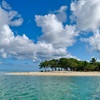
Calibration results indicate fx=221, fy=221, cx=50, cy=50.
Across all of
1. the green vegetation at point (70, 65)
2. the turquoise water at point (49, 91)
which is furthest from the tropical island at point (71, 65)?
the turquoise water at point (49, 91)

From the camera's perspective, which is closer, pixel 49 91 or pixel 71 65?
pixel 49 91

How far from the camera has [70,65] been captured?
5408 inches

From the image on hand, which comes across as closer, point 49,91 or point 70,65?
point 49,91

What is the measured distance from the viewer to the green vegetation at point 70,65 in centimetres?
13875

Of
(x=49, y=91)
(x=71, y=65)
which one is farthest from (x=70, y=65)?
(x=49, y=91)

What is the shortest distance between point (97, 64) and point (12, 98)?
123319mm

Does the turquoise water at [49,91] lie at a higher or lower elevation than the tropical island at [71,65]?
lower

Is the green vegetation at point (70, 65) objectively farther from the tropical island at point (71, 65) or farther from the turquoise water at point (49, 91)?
the turquoise water at point (49, 91)

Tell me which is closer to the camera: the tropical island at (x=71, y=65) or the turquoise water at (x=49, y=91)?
the turquoise water at (x=49, y=91)

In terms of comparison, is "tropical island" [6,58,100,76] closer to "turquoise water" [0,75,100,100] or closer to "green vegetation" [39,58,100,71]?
"green vegetation" [39,58,100,71]

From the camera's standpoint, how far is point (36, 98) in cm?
2634

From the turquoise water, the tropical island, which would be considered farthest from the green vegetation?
the turquoise water

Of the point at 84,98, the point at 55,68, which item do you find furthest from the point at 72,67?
the point at 84,98

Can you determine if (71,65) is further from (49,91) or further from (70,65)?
(49,91)
